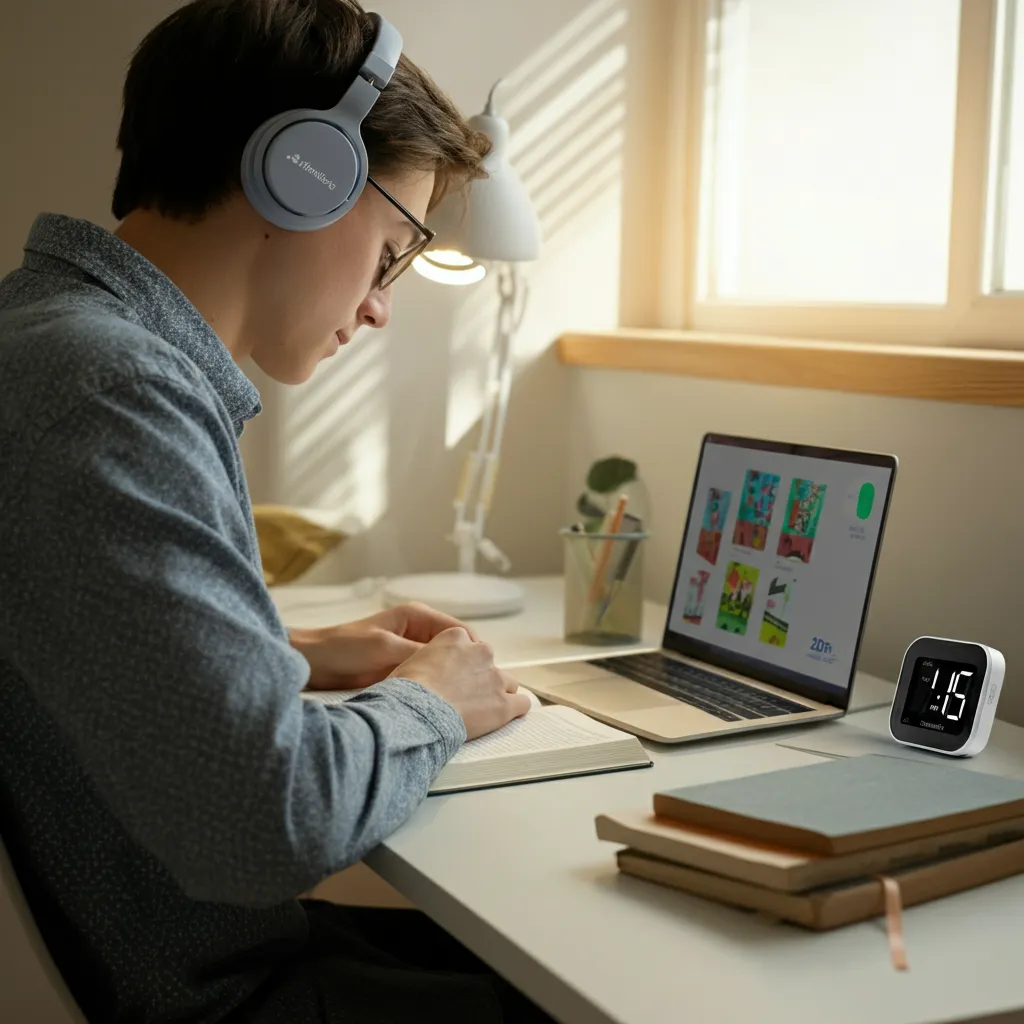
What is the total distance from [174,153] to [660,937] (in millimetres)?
690

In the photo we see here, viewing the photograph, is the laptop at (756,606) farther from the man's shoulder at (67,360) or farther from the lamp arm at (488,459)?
the man's shoulder at (67,360)

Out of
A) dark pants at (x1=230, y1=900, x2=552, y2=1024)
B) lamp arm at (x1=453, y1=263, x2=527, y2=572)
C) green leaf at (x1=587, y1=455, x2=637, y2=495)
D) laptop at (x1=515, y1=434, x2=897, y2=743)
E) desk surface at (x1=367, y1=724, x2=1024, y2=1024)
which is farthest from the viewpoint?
lamp arm at (x1=453, y1=263, x2=527, y2=572)

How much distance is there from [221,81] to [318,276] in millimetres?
171

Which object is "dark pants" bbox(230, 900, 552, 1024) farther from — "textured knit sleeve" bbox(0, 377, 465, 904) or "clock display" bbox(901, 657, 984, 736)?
"clock display" bbox(901, 657, 984, 736)

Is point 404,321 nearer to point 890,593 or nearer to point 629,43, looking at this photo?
point 629,43

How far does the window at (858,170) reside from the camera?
5.20ft

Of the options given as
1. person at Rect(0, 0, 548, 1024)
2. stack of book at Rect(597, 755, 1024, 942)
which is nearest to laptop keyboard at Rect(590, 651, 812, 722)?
person at Rect(0, 0, 548, 1024)

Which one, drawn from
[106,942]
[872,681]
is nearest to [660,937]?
[106,942]

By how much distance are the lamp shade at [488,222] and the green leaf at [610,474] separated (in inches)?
11.1

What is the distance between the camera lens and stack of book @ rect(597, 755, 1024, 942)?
812 mm

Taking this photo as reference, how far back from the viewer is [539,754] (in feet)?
3.63

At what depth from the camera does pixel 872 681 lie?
4.79ft

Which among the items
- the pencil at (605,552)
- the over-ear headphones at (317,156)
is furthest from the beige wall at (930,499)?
the over-ear headphones at (317,156)

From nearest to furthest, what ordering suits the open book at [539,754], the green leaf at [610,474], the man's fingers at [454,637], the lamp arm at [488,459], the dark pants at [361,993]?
the dark pants at [361,993] < the open book at [539,754] < the man's fingers at [454,637] < the green leaf at [610,474] < the lamp arm at [488,459]
